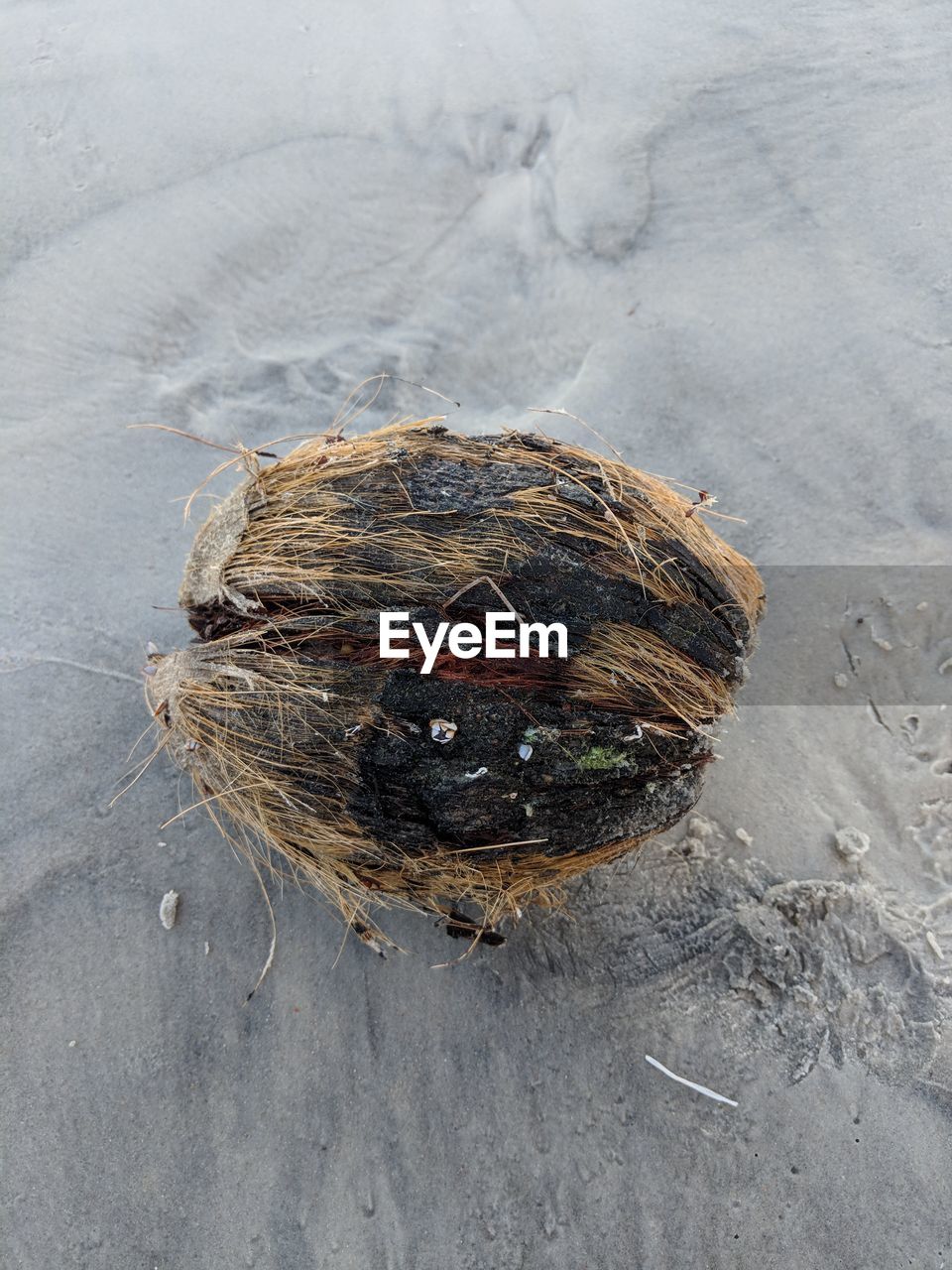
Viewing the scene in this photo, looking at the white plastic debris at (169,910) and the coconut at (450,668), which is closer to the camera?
the coconut at (450,668)

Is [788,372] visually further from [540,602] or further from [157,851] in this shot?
[157,851]

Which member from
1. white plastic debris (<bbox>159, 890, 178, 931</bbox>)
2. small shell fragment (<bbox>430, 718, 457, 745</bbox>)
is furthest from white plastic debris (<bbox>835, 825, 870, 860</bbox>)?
white plastic debris (<bbox>159, 890, 178, 931</bbox>)

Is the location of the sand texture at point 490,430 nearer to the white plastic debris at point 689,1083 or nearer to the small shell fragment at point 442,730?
the white plastic debris at point 689,1083

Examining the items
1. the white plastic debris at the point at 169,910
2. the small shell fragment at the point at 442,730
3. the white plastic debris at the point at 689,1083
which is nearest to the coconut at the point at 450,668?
the small shell fragment at the point at 442,730

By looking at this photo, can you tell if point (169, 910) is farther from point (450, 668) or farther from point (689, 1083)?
point (689, 1083)

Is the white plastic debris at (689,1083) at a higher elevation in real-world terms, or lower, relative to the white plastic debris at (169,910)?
lower

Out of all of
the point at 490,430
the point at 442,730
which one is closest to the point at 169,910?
the point at 442,730

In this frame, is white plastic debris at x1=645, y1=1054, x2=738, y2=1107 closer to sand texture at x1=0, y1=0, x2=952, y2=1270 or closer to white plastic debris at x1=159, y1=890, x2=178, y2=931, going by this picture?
sand texture at x1=0, y1=0, x2=952, y2=1270

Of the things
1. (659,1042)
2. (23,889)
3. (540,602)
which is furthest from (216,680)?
(659,1042)
